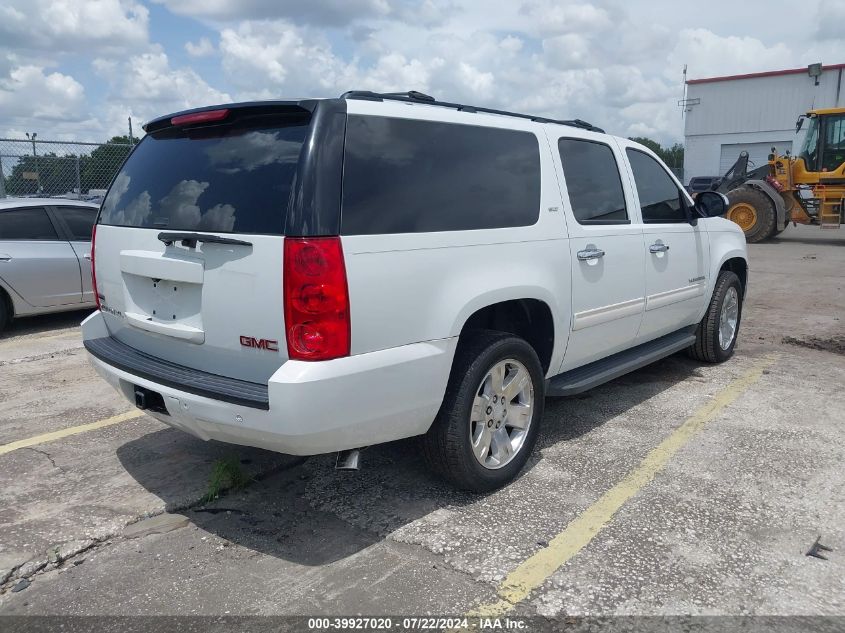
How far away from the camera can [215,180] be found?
3203mm

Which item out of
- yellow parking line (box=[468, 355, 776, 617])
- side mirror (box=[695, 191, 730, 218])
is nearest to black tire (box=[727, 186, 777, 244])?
side mirror (box=[695, 191, 730, 218])

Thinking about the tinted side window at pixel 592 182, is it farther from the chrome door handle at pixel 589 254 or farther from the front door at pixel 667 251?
the front door at pixel 667 251

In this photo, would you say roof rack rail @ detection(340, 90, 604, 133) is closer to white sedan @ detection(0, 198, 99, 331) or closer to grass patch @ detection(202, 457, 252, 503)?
grass patch @ detection(202, 457, 252, 503)

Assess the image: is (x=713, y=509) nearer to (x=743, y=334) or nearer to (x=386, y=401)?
(x=386, y=401)

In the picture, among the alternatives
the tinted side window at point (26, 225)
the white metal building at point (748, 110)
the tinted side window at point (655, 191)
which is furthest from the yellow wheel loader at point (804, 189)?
the white metal building at point (748, 110)

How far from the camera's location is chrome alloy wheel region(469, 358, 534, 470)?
3.58m

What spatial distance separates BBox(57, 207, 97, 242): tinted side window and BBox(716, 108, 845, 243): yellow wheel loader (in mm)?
14643

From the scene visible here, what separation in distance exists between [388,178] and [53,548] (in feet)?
7.43

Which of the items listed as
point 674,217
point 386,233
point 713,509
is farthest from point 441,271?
point 674,217

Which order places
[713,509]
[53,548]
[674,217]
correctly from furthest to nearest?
[674,217], [713,509], [53,548]

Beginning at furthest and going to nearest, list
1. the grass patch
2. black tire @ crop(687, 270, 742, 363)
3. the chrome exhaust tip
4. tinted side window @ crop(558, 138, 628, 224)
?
black tire @ crop(687, 270, 742, 363)
tinted side window @ crop(558, 138, 628, 224)
the grass patch
the chrome exhaust tip

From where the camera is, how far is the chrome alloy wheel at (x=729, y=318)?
623 cm

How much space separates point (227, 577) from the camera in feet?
9.77

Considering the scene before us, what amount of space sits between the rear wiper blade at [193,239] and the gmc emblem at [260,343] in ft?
1.30
